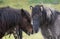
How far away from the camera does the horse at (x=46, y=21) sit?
8.80 metres

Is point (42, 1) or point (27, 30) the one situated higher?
point (27, 30)

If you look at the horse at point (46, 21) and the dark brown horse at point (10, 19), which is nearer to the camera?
the dark brown horse at point (10, 19)

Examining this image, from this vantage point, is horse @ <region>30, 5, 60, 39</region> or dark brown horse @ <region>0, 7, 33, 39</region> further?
horse @ <region>30, 5, 60, 39</region>

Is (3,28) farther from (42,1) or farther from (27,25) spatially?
(42,1)

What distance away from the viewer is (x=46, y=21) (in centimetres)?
912

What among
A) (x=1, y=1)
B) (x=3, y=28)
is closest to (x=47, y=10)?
(x=3, y=28)

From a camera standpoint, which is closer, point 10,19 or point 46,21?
point 10,19

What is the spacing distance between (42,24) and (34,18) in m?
0.46

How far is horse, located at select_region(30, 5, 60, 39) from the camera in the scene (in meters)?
8.80

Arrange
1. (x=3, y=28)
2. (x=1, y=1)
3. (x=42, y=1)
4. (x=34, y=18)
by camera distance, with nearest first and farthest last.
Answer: (x=3, y=28) → (x=34, y=18) → (x=42, y=1) → (x=1, y=1)

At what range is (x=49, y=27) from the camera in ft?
30.0

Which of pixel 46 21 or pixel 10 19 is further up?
pixel 10 19

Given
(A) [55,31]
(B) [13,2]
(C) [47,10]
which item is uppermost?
(C) [47,10]

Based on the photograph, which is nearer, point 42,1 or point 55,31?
point 55,31
